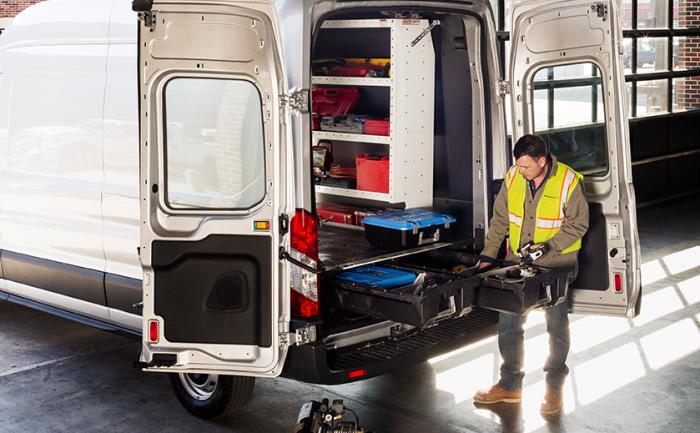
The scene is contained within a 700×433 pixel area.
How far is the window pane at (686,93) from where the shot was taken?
1474 centimetres

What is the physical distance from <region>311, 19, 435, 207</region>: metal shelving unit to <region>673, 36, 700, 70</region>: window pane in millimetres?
9051

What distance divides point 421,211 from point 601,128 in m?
1.23

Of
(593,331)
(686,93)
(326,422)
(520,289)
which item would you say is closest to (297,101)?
(520,289)

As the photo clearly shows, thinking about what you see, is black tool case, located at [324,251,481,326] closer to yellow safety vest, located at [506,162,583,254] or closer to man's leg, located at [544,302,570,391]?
yellow safety vest, located at [506,162,583,254]

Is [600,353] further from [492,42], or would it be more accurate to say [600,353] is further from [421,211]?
[492,42]

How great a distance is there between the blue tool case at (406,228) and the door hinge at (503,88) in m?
0.84

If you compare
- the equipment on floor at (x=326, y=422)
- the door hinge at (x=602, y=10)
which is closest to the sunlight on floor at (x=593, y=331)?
the door hinge at (x=602, y=10)

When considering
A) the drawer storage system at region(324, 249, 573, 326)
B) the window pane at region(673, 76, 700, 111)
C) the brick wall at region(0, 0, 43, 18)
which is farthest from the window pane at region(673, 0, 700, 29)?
the drawer storage system at region(324, 249, 573, 326)

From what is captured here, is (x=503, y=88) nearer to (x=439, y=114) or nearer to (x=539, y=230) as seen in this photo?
(x=439, y=114)

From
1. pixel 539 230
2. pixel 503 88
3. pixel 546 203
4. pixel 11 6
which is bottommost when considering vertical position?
pixel 539 230

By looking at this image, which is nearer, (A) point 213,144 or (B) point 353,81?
(A) point 213,144

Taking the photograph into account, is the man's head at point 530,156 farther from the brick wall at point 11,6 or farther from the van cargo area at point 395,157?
the brick wall at point 11,6

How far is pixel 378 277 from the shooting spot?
18.7 feet

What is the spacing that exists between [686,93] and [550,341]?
994cm
